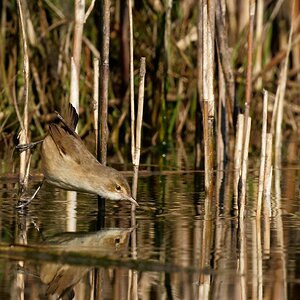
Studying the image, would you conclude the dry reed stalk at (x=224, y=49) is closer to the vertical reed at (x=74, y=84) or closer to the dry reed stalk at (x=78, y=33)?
the dry reed stalk at (x=78, y=33)

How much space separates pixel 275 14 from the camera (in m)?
10.5

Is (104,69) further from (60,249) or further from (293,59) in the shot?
(293,59)

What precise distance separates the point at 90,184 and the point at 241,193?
0.90 m

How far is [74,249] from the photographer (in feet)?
16.2

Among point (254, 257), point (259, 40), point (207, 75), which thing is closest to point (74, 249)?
point (254, 257)

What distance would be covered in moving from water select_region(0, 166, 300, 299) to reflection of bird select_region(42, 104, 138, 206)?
0.60ft

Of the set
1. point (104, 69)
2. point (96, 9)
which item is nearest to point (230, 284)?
point (104, 69)

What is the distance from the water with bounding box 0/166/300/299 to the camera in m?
4.25

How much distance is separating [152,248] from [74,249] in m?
0.40

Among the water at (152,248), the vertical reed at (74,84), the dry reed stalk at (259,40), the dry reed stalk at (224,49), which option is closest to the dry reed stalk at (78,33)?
the vertical reed at (74,84)

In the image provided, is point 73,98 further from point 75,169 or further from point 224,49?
point 224,49

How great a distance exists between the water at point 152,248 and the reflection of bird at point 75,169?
7.2 inches

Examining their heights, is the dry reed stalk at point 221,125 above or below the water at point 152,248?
above

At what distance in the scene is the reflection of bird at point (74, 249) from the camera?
429 centimetres
